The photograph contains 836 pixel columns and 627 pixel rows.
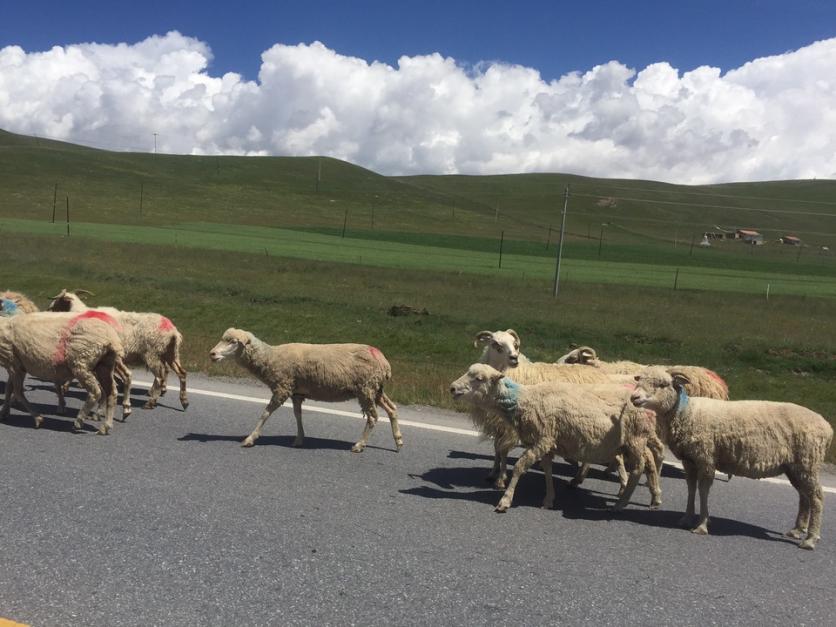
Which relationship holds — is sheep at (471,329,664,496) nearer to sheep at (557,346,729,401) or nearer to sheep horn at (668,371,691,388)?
sheep at (557,346,729,401)

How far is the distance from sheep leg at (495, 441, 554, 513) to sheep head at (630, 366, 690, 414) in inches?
42.5

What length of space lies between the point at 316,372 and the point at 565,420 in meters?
3.56

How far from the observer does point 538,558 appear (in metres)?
5.80

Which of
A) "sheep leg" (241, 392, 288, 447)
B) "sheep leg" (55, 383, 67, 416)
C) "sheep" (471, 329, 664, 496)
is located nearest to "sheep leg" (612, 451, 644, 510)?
"sheep" (471, 329, 664, 496)

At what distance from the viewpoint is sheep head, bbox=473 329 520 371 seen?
991cm

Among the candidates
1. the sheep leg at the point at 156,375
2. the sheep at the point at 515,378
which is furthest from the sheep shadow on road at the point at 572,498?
the sheep leg at the point at 156,375

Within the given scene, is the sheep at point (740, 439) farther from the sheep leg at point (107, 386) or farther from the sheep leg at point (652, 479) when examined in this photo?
the sheep leg at point (107, 386)

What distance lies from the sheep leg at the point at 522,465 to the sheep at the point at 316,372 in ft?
7.50

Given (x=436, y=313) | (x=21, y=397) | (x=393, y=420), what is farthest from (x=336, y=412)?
(x=436, y=313)

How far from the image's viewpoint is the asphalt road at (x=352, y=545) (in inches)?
188

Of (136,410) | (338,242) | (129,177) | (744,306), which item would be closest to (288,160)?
(129,177)

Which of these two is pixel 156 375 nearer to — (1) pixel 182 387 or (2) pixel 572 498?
(1) pixel 182 387

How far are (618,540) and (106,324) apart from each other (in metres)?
7.48

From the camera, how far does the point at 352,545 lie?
18.8ft
